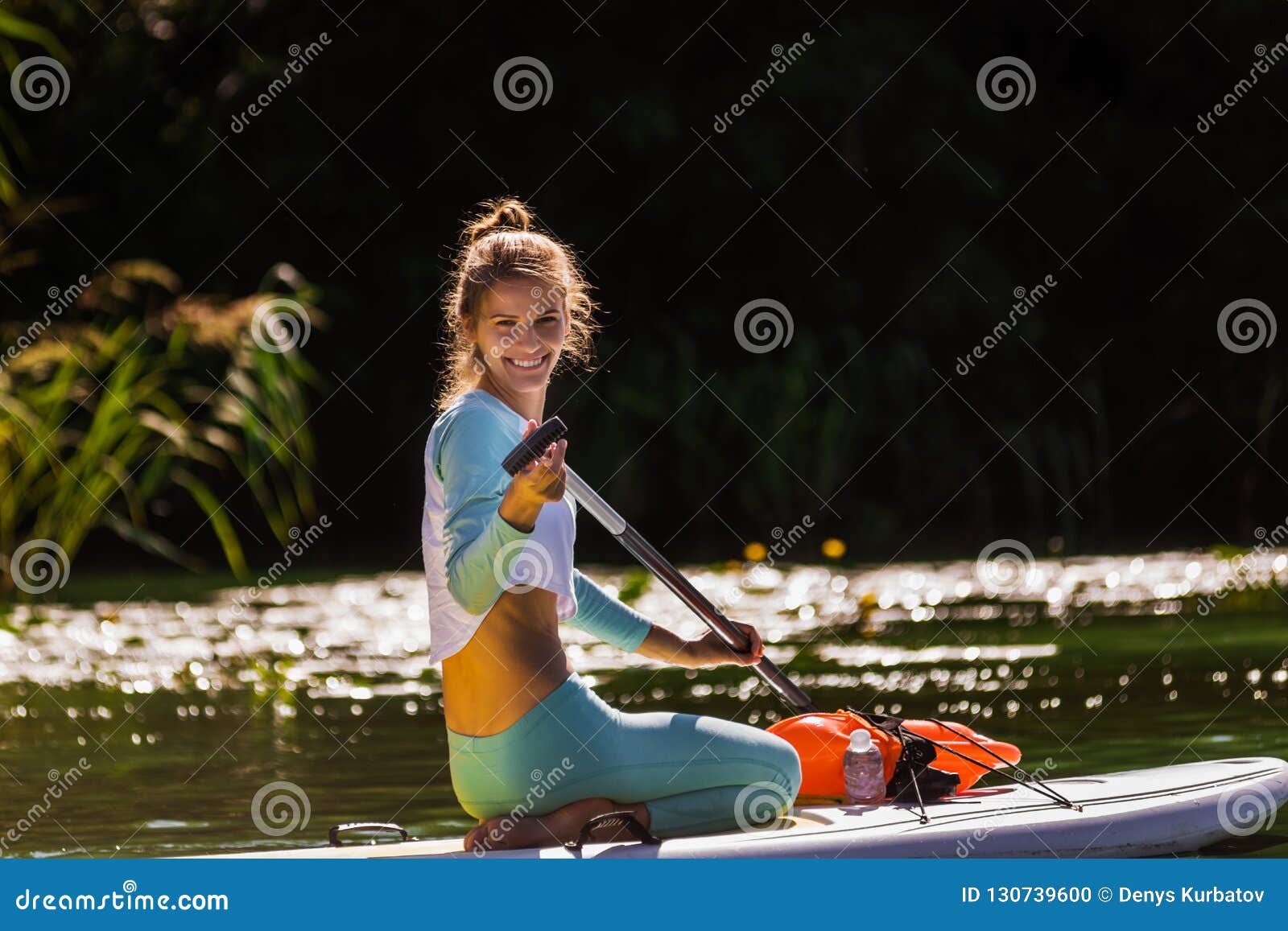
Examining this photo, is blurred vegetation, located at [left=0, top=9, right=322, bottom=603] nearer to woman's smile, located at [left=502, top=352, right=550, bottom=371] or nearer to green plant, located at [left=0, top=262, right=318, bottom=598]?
green plant, located at [left=0, top=262, right=318, bottom=598]

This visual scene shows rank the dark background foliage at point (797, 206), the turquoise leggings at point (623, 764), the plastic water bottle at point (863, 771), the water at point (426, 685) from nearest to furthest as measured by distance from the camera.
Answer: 1. the turquoise leggings at point (623, 764)
2. the plastic water bottle at point (863, 771)
3. the water at point (426, 685)
4. the dark background foliage at point (797, 206)

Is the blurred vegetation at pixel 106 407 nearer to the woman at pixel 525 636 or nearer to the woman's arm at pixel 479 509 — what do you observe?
the woman at pixel 525 636

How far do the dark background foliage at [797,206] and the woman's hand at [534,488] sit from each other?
35.3 feet

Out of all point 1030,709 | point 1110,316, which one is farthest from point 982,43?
point 1030,709

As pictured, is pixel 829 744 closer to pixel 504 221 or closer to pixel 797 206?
pixel 504 221

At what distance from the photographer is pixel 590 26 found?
15445 mm

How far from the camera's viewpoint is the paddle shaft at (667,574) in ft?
12.1

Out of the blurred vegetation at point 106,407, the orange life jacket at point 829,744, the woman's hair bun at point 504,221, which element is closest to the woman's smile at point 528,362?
the woman's hair bun at point 504,221

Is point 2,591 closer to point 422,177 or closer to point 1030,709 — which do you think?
point 1030,709

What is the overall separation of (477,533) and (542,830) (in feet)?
2.05

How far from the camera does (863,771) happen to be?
4227mm

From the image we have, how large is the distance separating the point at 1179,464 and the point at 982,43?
3.90 metres

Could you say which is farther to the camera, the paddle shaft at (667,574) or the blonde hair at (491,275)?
the paddle shaft at (667,574)

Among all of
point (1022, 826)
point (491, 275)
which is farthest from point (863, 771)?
point (491, 275)
